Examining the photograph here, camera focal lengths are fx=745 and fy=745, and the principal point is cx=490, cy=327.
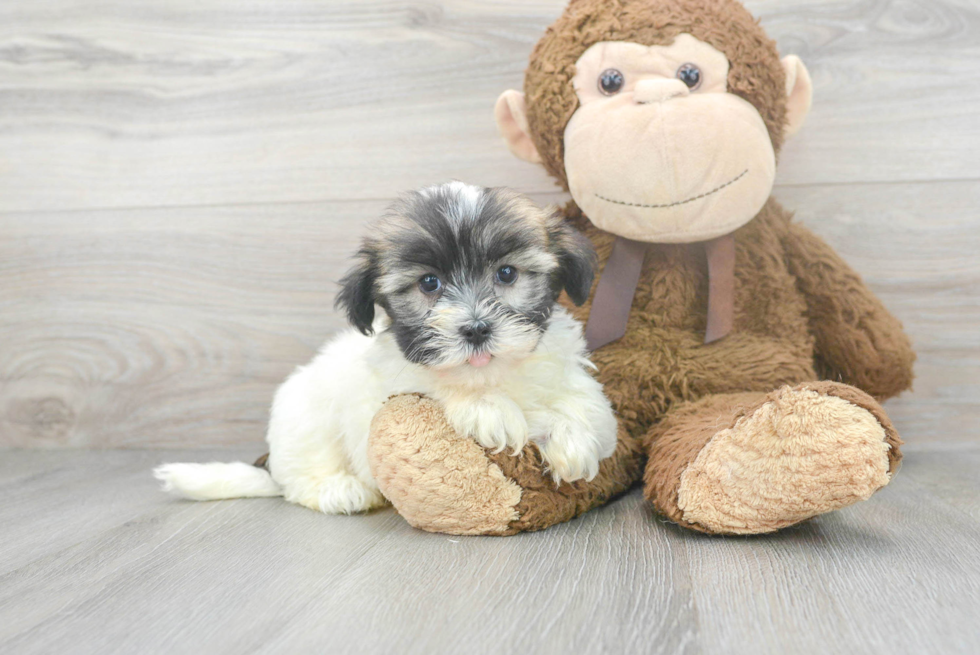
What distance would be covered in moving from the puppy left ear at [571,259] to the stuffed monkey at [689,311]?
0.56 feet

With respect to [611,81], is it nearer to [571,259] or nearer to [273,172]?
[571,259]

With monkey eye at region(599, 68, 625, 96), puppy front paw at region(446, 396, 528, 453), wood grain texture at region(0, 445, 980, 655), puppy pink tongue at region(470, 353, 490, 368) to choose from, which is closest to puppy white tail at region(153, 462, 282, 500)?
wood grain texture at region(0, 445, 980, 655)

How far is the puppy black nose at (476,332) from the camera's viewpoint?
119 centimetres

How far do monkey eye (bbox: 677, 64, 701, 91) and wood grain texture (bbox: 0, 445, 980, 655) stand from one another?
0.86 m

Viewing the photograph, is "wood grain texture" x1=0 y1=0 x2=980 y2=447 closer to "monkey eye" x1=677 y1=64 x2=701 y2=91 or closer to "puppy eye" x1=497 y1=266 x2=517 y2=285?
"monkey eye" x1=677 y1=64 x2=701 y2=91

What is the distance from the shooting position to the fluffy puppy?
1.24 m

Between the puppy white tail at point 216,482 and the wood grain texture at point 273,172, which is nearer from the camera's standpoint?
the puppy white tail at point 216,482

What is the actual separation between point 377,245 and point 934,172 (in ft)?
4.81

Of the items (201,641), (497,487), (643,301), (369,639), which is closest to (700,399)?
(643,301)

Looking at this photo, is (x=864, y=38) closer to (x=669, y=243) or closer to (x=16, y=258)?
(x=669, y=243)

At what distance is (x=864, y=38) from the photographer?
6.23 ft

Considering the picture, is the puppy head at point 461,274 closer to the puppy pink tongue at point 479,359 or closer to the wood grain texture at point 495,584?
the puppy pink tongue at point 479,359

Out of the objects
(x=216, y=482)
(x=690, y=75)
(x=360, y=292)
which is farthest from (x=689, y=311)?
(x=216, y=482)

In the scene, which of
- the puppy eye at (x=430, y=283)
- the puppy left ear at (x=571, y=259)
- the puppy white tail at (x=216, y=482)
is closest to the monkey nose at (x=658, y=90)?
the puppy left ear at (x=571, y=259)
